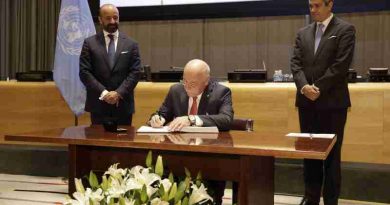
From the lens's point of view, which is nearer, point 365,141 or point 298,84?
point 298,84

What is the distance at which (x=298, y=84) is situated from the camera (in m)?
3.24

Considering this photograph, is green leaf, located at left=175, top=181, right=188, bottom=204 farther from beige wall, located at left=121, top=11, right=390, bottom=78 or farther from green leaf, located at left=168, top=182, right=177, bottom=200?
beige wall, located at left=121, top=11, right=390, bottom=78

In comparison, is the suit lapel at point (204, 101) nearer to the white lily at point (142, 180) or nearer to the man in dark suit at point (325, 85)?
the man in dark suit at point (325, 85)

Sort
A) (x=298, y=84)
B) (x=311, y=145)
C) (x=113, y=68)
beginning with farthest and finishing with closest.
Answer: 1. (x=113, y=68)
2. (x=298, y=84)
3. (x=311, y=145)

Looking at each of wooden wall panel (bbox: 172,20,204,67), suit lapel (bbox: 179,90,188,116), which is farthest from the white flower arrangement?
wooden wall panel (bbox: 172,20,204,67)

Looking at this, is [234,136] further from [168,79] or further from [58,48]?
[58,48]

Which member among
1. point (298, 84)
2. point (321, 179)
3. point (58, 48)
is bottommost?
point (321, 179)

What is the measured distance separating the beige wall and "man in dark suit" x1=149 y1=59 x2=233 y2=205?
2393mm

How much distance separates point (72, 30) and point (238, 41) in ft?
5.74

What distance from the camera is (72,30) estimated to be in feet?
15.1

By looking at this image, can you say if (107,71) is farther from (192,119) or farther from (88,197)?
(88,197)

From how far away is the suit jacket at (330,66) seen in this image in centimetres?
316

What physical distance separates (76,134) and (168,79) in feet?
7.09

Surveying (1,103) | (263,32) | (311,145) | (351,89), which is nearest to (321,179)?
(351,89)
